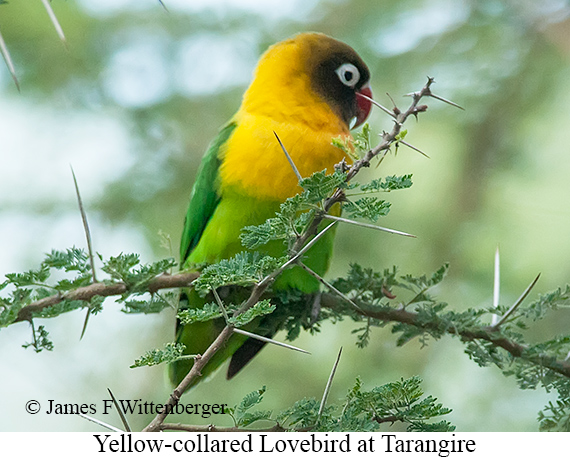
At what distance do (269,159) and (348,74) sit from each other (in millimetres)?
986

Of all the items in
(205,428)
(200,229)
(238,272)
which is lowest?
(205,428)

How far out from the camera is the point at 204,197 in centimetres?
332

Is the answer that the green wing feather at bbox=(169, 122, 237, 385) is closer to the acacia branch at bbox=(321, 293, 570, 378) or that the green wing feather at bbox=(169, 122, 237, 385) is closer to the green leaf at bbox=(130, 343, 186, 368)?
the acacia branch at bbox=(321, 293, 570, 378)

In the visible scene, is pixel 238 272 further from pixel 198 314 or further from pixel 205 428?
pixel 205 428

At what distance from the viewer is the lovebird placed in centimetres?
304

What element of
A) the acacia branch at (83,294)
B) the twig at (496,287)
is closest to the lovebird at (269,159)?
the acacia branch at (83,294)

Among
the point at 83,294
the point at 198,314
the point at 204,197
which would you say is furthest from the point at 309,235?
the point at 204,197

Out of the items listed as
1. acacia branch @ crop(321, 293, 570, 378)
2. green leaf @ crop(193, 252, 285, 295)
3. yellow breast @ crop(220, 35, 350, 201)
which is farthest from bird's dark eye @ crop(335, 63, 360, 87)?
green leaf @ crop(193, 252, 285, 295)

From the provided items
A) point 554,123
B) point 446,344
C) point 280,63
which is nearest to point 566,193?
point 554,123

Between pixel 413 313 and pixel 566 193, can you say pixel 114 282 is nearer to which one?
pixel 413 313

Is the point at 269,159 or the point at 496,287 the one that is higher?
the point at 269,159

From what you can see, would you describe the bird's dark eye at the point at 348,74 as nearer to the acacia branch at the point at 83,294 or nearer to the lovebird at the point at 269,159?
the lovebird at the point at 269,159

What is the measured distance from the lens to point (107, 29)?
18.5 feet

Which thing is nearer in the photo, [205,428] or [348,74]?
[205,428]
